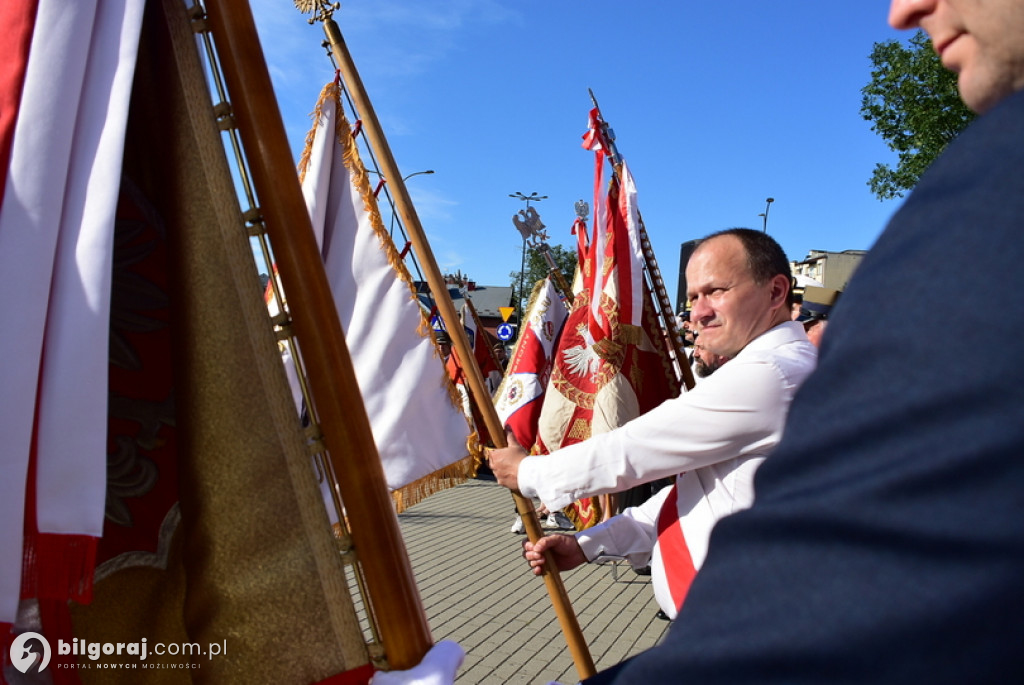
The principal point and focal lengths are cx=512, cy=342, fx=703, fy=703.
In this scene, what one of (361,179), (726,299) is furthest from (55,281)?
(726,299)

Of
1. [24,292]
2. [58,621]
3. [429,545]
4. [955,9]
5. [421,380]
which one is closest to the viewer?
[955,9]

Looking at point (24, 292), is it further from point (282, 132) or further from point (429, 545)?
point (429, 545)

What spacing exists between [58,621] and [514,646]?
340 centimetres

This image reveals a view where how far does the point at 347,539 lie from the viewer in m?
1.21

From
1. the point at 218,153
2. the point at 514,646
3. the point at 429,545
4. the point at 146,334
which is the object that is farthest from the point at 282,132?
the point at 429,545

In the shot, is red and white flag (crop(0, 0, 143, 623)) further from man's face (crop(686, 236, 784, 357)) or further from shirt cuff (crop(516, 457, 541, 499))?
man's face (crop(686, 236, 784, 357))

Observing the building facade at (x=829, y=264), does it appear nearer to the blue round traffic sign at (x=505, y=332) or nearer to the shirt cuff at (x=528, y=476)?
the blue round traffic sign at (x=505, y=332)

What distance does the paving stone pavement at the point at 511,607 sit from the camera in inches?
166

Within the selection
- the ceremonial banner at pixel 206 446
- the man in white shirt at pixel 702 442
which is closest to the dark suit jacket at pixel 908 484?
the ceremonial banner at pixel 206 446

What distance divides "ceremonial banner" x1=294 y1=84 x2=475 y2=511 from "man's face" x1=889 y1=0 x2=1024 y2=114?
1754 mm

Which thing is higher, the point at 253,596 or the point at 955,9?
the point at 955,9


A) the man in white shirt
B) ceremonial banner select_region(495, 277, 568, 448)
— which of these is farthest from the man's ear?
ceremonial banner select_region(495, 277, 568, 448)

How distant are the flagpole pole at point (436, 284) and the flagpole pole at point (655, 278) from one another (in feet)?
11.0

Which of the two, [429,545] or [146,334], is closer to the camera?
[146,334]
